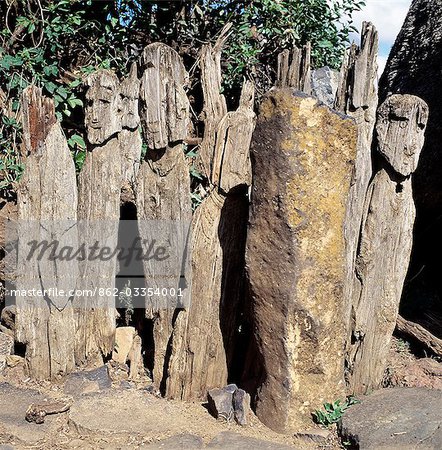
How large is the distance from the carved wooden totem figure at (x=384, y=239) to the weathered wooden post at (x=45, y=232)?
66.3 inches

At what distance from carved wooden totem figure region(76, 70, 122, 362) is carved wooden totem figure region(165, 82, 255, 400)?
1.83ft

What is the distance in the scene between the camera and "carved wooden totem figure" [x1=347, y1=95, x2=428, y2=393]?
136 inches

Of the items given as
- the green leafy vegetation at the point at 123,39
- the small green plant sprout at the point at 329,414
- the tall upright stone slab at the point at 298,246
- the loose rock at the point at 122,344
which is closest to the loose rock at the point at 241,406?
the tall upright stone slab at the point at 298,246

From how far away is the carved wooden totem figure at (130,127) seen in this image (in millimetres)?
3863

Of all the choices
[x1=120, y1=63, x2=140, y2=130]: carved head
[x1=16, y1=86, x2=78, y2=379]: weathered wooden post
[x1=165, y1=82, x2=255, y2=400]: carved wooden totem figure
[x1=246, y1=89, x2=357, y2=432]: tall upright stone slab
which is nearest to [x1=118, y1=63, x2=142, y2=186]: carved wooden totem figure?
[x1=120, y1=63, x2=140, y2=130]: carved head

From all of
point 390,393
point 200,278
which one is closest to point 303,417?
point 390,393

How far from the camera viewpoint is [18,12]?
18.6 ft

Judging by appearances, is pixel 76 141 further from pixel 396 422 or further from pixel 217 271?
pixel 396 422

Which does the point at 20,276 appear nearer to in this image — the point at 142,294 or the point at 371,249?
the point at 142,294

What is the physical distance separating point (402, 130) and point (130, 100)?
5.23 feet

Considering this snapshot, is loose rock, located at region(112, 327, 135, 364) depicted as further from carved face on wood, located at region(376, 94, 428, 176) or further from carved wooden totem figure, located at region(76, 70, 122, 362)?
carved face on wood, located at region(376, 94, 428, 176)

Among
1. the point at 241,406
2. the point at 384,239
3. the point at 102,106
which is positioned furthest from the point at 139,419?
the point at 102,106

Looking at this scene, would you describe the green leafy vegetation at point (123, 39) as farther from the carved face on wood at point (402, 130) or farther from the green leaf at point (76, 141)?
the carved face on wood at point (402, 130)

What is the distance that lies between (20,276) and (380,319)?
2131mm
